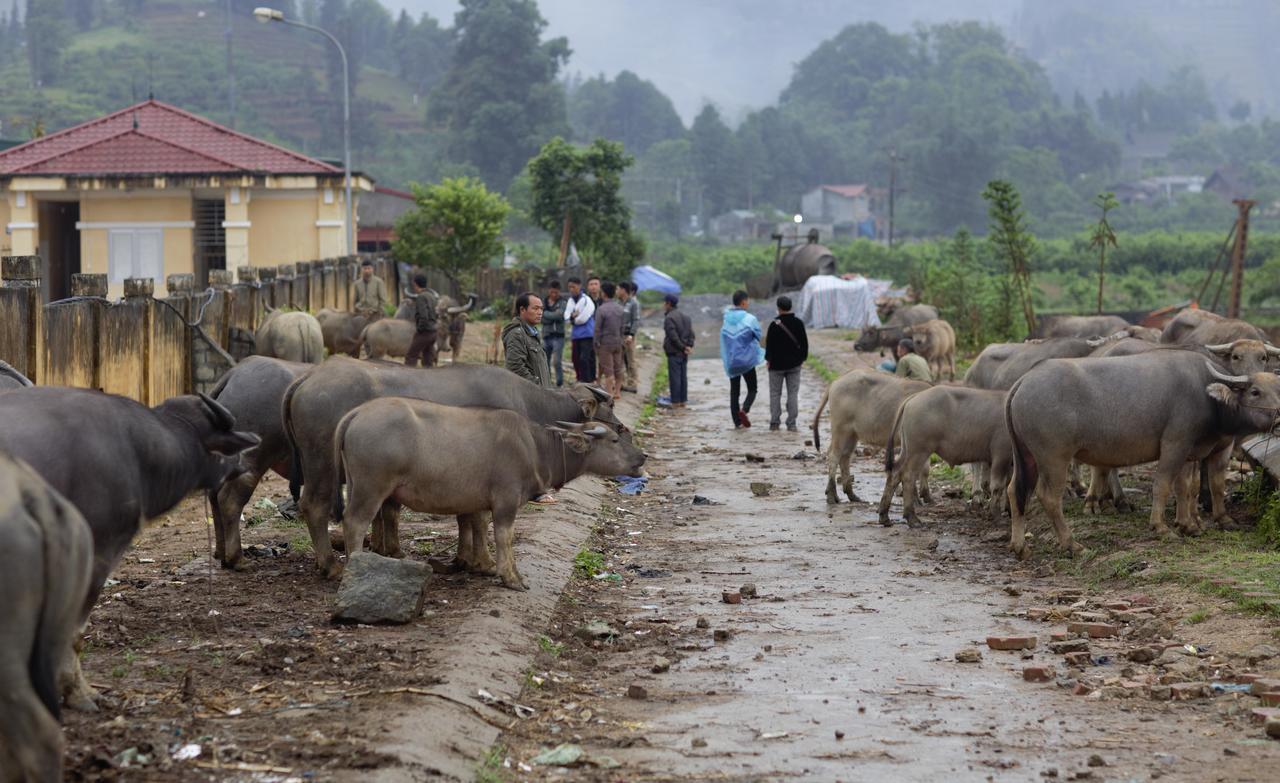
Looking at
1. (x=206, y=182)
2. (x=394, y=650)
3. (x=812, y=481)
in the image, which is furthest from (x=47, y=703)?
(x=206, y=182)

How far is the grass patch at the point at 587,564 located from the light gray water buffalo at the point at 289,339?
20.6 feet

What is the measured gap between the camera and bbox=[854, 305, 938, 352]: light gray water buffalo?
32.1 meters

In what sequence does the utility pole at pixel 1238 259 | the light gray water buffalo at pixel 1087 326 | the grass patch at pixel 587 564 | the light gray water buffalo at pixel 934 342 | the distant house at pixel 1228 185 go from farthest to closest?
the distant house at pixel 1228 185, the utility pole at pixel 1238 259, the light gray water buffalo at pixel 934 342, the light gray water buffalo at pixel 1087 326, the grass patch at pixel 587 564

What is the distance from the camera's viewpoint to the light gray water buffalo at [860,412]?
15.0 meters

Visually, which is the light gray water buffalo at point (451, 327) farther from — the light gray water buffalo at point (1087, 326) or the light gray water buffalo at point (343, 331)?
the light gray water buffalo at point (1087, 326)

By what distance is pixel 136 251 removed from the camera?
32.8 m

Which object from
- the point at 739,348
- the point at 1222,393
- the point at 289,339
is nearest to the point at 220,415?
the point at 1222,393

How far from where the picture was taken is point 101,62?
133750 millimetres

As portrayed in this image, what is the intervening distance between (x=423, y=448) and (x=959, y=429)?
5450 millimetres

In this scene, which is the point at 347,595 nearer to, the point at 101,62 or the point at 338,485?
the point at 338,485

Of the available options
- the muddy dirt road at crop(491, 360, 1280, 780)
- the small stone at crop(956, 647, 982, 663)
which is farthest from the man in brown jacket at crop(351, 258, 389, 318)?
the small stone at crop(956, 647, 982, 663)

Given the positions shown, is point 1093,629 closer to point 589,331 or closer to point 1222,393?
point 1222,393

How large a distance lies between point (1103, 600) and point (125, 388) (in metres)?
9.36

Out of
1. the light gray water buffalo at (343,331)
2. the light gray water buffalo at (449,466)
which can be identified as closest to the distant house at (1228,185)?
the light gray water buffalo at (343,331)
